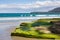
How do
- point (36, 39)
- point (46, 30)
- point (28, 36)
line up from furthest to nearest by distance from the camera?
point (46, 30) < point (28, 36) < point (36, 39)

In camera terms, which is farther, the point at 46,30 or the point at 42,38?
the point at 46,30

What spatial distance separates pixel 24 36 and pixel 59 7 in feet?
27.1

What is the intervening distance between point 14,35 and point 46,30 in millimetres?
1189

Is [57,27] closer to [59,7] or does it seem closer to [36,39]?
[36,39]

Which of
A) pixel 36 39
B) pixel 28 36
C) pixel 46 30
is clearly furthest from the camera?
pixel 46 30

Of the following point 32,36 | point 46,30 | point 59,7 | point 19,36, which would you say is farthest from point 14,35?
point 59,7

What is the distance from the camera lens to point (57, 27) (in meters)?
7.67

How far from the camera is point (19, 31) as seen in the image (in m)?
7.88

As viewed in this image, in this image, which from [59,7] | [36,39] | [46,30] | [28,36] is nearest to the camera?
[36,39]

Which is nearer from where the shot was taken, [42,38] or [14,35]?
[42,38]

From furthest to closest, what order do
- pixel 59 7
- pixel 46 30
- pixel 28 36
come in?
pixel 59 7, pixel 46 30, pixel 28 36

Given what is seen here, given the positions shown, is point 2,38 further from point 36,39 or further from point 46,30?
point 46,30

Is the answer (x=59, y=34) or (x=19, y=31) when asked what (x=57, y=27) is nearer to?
(x=59, y=34)

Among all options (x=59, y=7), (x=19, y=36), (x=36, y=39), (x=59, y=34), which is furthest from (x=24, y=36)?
(x=59, y=7)
